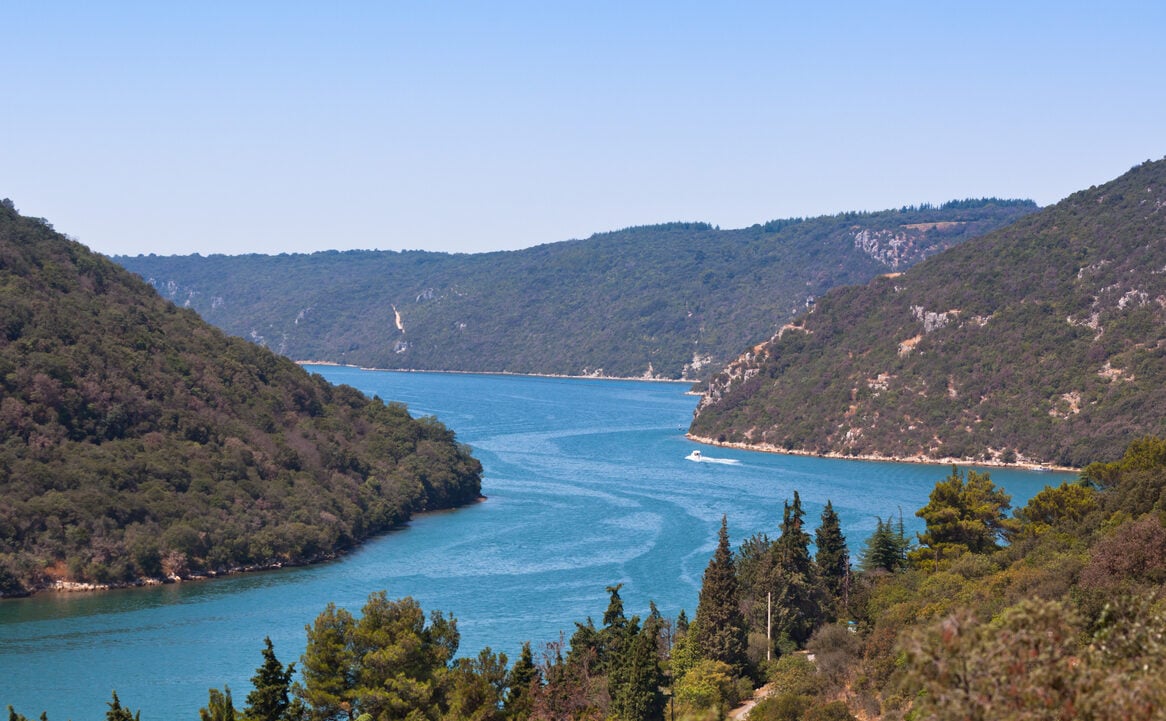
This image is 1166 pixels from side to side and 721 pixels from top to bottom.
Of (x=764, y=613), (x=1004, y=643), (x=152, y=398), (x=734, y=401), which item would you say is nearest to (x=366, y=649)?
(x=764, y=613)

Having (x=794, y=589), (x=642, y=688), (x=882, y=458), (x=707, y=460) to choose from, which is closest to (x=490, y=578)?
(x=794, y=589)

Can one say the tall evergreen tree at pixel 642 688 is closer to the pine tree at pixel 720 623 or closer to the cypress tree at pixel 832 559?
the pine tree at pixel 720 623

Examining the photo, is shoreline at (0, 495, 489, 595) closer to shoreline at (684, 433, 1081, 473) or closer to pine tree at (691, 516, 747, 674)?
pine tree at (691, 516, 747, 674)

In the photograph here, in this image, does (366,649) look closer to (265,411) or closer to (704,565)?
(704,565)

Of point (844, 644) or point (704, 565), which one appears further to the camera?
point (704, 565)

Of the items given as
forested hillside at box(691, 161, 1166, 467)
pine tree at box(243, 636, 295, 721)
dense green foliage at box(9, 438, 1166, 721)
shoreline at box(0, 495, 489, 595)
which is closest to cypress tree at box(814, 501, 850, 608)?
dense green foliage at box(9, 438, 1166, 721)

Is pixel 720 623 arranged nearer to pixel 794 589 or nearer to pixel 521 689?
pixel 794 589

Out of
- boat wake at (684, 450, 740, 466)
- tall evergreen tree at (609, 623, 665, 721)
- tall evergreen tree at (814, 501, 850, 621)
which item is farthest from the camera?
boat wake at (684, 450, 740, 466)
